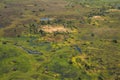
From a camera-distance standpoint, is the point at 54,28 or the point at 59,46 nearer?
the point at 59,46

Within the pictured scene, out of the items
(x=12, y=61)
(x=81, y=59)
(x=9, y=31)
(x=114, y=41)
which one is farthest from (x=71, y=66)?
(x=9, y=31)

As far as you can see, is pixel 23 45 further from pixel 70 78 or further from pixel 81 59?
pixel 70 78

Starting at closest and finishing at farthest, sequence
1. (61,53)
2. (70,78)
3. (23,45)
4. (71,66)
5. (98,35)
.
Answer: (70,78) → (71,66) → (61,53) → (23,45) → (98,35)

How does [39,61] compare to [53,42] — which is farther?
[53,42]

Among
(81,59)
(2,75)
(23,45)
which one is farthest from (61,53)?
(2,75)

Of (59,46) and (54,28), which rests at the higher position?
(54,28)

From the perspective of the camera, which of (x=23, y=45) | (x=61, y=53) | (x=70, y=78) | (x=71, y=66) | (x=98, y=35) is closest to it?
(x=70, y=78)

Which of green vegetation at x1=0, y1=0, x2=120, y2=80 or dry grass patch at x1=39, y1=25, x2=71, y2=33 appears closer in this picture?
green vegetation at x1=0, y1=0, x2=120, y2=80
